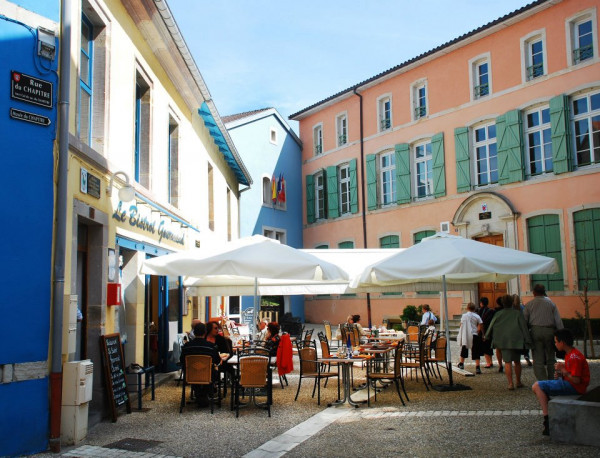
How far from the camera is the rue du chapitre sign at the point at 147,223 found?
8527 mm

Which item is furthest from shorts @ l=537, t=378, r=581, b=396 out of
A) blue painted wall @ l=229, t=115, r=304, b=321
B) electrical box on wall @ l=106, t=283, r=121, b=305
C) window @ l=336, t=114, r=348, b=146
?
window @ l=336, t=114, r=348, b=146

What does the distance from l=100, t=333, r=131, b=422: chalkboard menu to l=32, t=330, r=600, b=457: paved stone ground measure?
0.23m

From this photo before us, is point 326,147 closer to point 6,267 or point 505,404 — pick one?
point 505,404

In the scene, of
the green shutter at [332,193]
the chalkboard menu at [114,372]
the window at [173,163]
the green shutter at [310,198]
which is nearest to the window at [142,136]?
the window at [173,163]

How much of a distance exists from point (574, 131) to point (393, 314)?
914 cm

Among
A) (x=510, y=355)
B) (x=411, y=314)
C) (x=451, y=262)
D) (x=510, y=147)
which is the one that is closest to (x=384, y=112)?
(x=510, y=147)

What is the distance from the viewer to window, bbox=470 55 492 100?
19.5m

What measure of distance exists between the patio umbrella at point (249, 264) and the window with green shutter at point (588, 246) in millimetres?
10184

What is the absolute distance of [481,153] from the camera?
19.8 m

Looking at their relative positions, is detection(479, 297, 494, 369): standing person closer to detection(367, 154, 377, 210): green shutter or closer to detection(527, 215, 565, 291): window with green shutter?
detection(527, 215, 565, 291): window with green shutter

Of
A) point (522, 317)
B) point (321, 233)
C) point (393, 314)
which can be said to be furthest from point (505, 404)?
point (321, 233)

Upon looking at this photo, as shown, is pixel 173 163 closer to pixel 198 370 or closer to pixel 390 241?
pixel 198 370

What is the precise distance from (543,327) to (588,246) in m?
8.78

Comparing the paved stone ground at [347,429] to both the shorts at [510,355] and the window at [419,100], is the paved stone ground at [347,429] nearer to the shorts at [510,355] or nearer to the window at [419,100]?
the shorts at [510,355]
